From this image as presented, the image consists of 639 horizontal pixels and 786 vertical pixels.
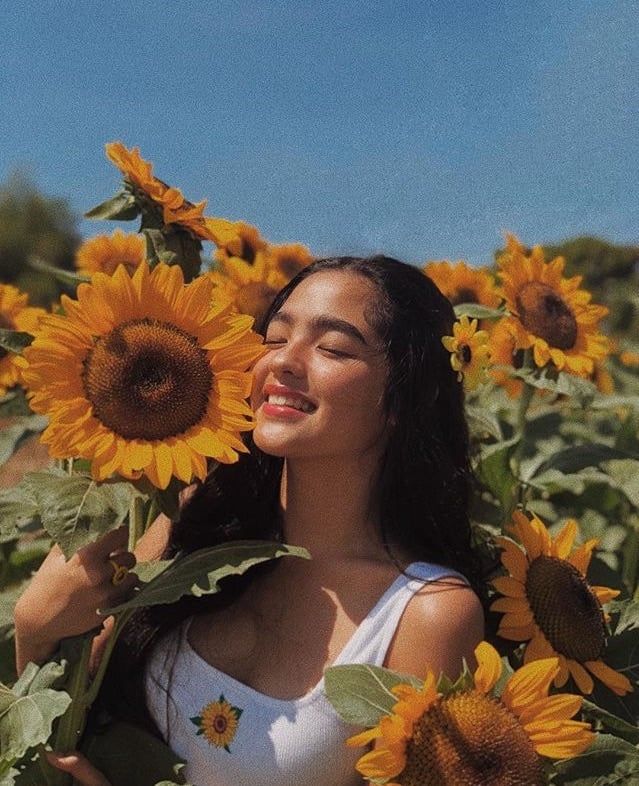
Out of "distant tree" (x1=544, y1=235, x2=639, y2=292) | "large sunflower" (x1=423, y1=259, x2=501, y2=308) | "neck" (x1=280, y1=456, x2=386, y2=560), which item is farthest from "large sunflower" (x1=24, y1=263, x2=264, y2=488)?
"distant tree" (x1=544, y1=235, x2=639, y2=292)

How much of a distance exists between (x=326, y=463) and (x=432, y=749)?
0.41 metres

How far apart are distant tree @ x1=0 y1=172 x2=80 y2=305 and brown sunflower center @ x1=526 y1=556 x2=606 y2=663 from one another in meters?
11.6

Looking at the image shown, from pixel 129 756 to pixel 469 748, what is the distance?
47 cm

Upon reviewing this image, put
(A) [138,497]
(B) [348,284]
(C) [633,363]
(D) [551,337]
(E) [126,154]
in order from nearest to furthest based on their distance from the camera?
(A) [138,497] → (B) [348,284] → (E) [126,154] → (D) [551,337] → (C) [633,363]

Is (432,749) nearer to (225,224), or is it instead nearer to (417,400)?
(417,400)

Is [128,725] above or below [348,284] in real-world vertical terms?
below

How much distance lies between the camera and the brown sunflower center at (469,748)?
109 centimetres

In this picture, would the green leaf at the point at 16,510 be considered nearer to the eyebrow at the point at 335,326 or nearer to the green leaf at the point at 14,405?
the eyebrow at the point at 335,326

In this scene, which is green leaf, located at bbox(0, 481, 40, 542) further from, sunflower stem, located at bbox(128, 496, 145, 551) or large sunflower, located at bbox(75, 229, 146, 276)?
large sunflower, located at bbox(75, 229, 146, 276)

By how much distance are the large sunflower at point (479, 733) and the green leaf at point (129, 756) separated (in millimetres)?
328

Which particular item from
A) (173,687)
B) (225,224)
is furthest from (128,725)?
(225,224)

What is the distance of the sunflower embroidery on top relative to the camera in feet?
4.35

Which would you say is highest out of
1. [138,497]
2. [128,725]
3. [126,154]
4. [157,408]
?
[126,154]

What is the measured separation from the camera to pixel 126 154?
62.9 inches
